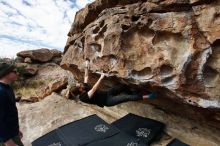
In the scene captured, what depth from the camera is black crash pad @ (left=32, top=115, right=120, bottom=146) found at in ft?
20.4

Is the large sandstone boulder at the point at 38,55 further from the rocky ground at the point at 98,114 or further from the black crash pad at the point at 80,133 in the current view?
the black crash pad at the point at 80,133

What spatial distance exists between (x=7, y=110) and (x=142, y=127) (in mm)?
3252

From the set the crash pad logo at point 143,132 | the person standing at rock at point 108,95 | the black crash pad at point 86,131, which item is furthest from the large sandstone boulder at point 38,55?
the crash pad logo at point 143,132

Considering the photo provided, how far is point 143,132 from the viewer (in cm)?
640

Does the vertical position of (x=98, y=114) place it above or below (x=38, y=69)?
above

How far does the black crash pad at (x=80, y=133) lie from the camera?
20.4ft

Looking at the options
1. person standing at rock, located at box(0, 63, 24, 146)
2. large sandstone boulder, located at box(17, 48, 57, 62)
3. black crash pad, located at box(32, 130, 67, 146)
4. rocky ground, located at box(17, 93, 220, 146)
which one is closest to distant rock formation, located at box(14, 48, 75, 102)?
large sandstone boulder, located at box(17, 48, 57, 62)

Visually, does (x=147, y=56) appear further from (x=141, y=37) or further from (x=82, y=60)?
(x=82, y=60)

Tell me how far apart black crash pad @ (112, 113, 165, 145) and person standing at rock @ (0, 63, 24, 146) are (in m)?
2.75

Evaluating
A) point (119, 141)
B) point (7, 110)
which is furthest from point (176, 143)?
point (7, 110)

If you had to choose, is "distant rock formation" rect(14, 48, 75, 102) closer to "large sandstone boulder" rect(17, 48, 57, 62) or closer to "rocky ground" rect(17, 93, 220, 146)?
"large sandstone boulder" rect(17, 48, 57, 62)

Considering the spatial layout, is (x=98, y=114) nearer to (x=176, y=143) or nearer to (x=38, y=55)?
(x=176, y=143)

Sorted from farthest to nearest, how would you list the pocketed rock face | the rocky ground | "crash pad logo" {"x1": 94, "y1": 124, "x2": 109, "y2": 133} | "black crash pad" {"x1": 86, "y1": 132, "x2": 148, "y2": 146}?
"crash pad logo" {"x1": 94, "y1": 124, "x2": 109, "y2": 133} → the rocky ground → "black crash pad" {"x1": 86, "y1": 132, "x2": 148, "y2": 146} → the pocketed rock face

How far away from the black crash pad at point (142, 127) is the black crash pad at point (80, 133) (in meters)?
0.30
